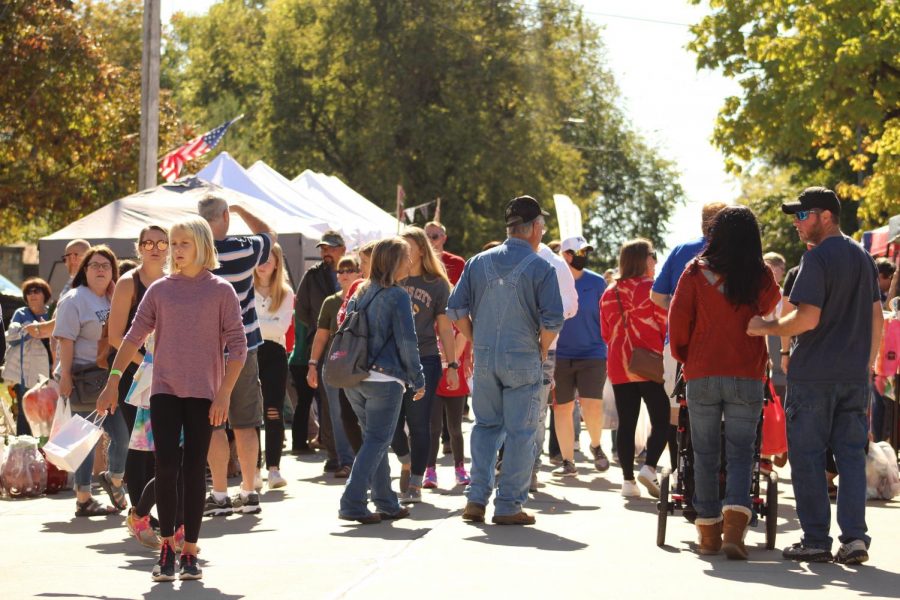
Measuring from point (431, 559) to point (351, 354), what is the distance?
1.92 m

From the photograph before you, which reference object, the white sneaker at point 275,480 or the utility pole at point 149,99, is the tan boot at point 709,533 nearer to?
the white sneaker at point 275,480

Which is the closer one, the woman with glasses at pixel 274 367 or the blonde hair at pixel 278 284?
the woman with glasses at pixel 274 367

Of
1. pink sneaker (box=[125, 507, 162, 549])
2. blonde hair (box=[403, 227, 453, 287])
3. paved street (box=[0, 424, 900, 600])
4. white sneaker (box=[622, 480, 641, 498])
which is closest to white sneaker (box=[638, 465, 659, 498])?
white sneaker (box=[622, 480, 641, 498])

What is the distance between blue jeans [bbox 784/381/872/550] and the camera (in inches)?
315

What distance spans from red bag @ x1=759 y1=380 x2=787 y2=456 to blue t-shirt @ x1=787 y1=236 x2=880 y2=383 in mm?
729

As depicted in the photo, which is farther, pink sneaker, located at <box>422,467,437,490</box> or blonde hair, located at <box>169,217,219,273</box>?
pink sneaker, located at <box>422,467,437,490</box>

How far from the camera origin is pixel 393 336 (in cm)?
955

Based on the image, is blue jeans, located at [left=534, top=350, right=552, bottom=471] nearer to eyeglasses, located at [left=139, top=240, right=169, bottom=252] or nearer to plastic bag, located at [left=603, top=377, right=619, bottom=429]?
plastic bag, located at [left=603, top=377, right=619, bottom=429]

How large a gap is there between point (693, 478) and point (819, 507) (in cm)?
81

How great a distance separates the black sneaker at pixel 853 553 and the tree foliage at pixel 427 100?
127ft

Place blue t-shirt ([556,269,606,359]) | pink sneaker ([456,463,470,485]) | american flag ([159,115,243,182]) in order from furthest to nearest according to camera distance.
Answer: american flag ([159,115,243,182]), blue t-shirt ([556,269,606,359]), pink sneaker ([456,463,470,485])

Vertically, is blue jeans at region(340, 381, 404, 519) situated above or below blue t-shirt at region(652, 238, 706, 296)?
below

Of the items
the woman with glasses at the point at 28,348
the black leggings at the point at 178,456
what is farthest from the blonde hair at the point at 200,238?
the woman with glasses at the point at 28,348

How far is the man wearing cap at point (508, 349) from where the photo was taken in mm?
9250
